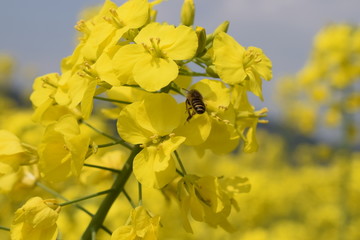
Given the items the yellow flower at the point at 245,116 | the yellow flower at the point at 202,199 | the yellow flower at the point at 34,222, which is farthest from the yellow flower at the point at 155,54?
the yellow flower at the point at 34,222

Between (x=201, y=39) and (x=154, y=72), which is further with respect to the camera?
(x=201, y=39)

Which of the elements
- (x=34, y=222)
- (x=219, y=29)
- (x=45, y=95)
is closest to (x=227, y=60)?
(x=219, y=29)

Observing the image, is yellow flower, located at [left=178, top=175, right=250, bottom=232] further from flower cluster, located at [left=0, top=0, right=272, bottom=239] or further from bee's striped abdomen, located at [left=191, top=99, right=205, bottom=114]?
bee's striped abdomen, located at [left=191, top=99, right=205, bottom=114]

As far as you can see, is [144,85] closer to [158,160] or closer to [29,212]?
[158,160]

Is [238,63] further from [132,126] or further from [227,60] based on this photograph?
[132,126]

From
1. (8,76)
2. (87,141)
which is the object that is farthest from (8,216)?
(8,76)

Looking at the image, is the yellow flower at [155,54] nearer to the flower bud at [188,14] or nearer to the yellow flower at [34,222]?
the flower bud at [188,14]
